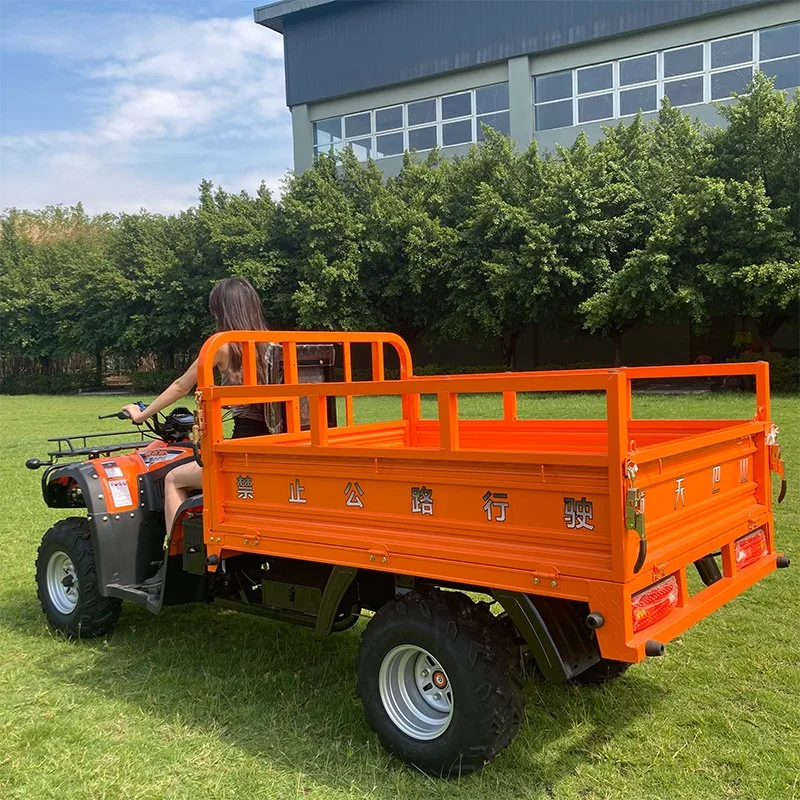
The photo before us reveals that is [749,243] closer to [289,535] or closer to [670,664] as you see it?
[670,664]

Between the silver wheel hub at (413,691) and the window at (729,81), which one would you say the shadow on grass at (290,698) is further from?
the window at (729,81)

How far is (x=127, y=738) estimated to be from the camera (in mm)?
3533

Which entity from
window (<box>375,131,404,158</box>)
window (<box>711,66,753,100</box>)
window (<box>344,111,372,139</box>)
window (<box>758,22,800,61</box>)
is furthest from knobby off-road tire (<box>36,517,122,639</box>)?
window (<box>344,111,372,139</box>)

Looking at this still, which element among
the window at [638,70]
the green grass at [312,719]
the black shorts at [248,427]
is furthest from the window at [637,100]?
the black shorts at [248,427]

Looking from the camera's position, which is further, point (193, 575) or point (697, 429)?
point (193, 575)

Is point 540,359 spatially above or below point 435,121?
below

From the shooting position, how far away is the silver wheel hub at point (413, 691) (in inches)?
125

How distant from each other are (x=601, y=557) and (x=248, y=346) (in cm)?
224

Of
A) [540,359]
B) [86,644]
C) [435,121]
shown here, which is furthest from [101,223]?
[86,644]

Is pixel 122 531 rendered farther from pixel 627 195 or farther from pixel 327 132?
pixel 327 132

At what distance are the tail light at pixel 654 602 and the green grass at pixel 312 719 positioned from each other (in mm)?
704

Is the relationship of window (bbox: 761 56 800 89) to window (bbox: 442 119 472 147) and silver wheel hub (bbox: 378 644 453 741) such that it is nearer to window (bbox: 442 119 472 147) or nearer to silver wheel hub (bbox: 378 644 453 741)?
window (bbox: 442 119 472 147)

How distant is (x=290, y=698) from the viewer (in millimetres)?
3881

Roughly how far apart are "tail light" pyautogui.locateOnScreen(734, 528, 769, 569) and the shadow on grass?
79cm
